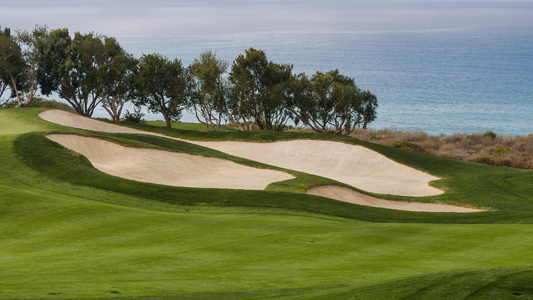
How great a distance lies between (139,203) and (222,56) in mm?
138401

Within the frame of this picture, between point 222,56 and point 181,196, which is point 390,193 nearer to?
point 181,196

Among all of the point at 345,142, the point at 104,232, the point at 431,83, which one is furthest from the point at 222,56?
the point at 104,232

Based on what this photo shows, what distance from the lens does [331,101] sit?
149 ft

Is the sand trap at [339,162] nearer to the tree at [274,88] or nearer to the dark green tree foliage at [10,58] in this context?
the dark green tree foliage at [10,58]

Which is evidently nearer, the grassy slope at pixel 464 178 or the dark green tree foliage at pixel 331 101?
the grassy slope at pixel 464 178

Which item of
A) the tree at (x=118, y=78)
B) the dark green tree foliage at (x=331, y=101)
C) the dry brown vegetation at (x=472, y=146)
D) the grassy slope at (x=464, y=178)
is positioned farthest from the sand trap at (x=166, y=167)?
the dry brown vegetation at (x=472, y=146)

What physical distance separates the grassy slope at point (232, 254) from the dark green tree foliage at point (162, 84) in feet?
100

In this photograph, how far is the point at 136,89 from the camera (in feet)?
158

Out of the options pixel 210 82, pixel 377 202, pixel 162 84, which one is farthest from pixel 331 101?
pixel 377 202

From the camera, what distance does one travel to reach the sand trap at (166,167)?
25.5m

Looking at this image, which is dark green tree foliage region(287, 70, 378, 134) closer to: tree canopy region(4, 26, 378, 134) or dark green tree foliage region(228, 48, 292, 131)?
tree canopy region(4, 26, 378, 134)

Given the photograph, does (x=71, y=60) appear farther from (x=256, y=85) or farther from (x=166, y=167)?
(x=166, y=167)

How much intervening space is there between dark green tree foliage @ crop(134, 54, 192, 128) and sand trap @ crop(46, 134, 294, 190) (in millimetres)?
18414

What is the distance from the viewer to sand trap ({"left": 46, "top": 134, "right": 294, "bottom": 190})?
25469 millimetres
